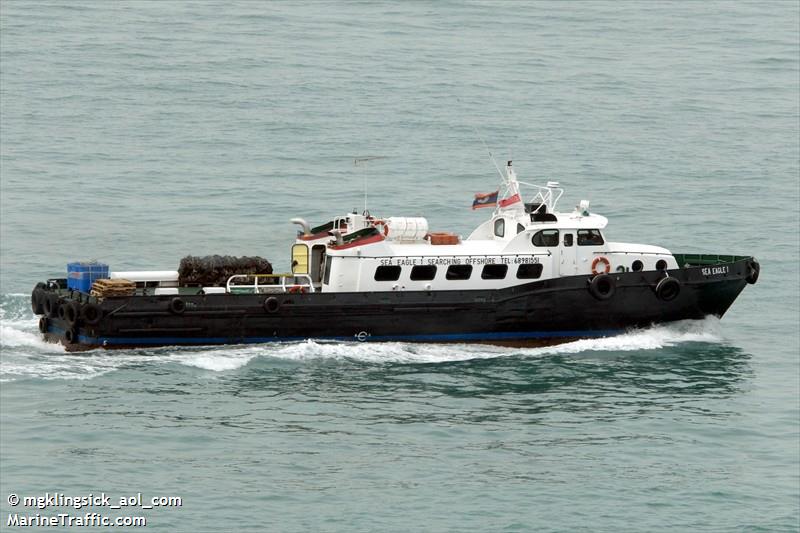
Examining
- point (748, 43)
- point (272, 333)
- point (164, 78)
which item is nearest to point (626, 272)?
point (272, 333)

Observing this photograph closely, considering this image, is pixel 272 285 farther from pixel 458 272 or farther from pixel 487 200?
pixel 487 200

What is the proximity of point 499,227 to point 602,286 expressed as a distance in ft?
11.3

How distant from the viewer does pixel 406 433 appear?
98.4 ft

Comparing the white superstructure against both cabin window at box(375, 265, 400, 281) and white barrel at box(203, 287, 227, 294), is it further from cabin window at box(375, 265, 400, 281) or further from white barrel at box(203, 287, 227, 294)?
white barrel at box(203, 287, 227, 294)

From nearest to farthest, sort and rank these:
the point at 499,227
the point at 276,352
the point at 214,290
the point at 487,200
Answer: the point at 276,352, the point at 214,290, the point at 487,200, the point at 499,227

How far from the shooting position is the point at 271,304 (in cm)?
3647

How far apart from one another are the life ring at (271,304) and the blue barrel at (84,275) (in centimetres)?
473

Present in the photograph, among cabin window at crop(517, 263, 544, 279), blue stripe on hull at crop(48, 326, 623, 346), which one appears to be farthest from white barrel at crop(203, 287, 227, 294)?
cabin window at crop(517, 263, 544, 279)

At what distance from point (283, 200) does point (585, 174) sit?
42.8 feet

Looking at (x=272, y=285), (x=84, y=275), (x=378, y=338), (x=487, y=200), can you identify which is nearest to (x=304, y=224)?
(x=272, y=285)

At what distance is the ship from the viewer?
36344 millimetres

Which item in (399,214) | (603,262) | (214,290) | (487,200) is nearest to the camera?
(214,290)

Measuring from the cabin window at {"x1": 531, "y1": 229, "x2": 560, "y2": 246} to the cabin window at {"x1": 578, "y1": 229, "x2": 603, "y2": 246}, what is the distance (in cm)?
72

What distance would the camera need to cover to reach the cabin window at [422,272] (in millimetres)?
37469
